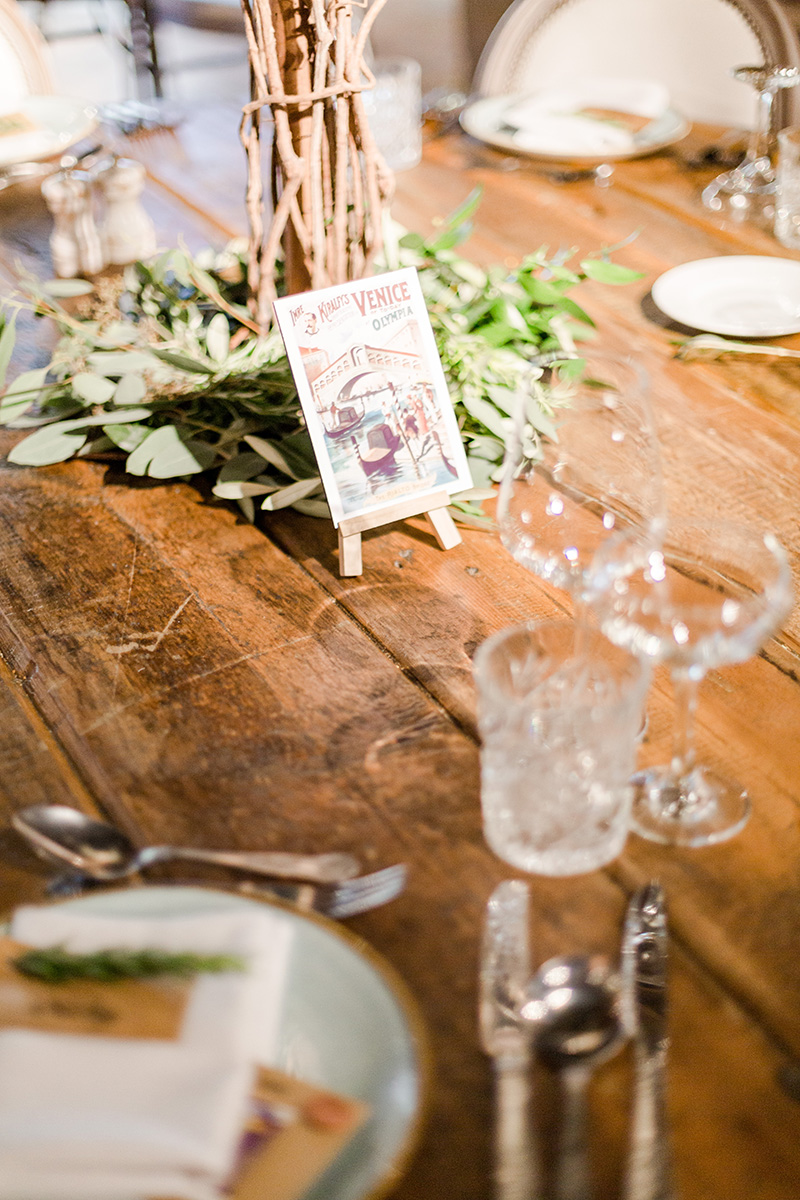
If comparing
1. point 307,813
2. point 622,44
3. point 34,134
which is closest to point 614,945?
point 307,813

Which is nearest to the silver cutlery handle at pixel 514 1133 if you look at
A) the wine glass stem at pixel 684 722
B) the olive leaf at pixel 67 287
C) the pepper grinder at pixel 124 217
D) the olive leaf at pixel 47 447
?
the wine glass stem at pixel 684 722

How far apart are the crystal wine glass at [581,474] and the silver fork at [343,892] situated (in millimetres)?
271

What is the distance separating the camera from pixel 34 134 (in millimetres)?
1870

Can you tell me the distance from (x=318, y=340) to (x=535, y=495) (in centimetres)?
25

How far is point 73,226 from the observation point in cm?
152

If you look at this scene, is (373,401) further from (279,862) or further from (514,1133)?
(514,1133)

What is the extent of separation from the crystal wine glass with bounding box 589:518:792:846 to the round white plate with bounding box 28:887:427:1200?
228mm

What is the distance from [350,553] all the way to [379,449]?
3.9 inches

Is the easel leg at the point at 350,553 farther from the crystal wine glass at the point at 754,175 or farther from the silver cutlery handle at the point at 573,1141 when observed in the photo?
the crystal wine glass at the point at 754,175

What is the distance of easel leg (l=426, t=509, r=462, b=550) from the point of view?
101 centimetres

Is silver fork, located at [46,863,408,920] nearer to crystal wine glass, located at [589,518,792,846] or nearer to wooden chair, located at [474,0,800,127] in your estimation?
crystal wine glass, located at [589,518,792,846]

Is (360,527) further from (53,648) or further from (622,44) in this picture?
(622,44)

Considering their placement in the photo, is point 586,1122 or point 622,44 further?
point 622,44

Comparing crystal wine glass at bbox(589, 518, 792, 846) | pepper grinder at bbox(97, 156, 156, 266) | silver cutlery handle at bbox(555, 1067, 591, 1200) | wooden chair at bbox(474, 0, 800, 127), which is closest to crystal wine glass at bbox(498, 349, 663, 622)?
crystal wine glass at bbox(589, 518, 792, 846)
